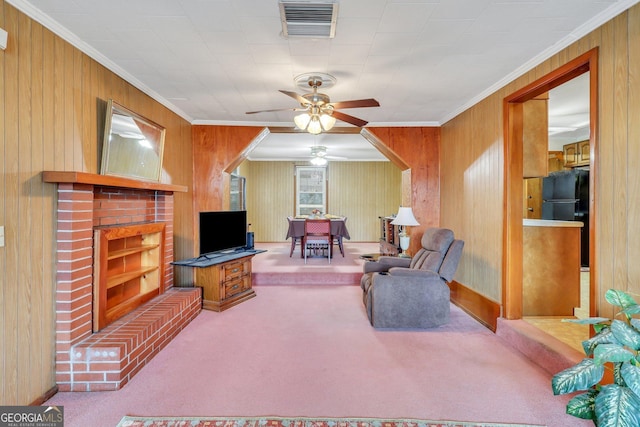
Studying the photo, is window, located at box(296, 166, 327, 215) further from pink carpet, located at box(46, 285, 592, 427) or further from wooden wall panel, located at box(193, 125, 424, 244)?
pink carpet, located at box(46, 285, 592, 427)

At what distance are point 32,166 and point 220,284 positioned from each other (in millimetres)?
2149

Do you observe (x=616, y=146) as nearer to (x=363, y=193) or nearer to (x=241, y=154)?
(x=241, y=154)

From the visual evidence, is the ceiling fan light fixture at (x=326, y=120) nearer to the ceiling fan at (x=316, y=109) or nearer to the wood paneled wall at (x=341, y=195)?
the ceiling fan at (x=316, y=109)

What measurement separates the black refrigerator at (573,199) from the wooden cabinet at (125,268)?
6235mm

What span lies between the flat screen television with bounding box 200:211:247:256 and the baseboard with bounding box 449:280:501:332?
2.88 m

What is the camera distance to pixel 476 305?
343cm

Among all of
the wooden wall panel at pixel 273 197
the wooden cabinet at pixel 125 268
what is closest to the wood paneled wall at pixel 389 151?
the wooden cabinet at pixel 125 268

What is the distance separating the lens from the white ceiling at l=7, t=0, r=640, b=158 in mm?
1876

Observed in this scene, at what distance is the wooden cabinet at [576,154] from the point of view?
206 inches

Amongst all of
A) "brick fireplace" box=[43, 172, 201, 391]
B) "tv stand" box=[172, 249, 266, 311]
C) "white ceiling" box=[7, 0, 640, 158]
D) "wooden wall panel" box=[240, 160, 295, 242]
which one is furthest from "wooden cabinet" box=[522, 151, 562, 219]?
"brick fireplace" box=[43, 172, 201, 391]

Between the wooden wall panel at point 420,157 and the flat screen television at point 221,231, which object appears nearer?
the flat screen television at point 221,231

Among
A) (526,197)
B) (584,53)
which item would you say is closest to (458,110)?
(584,53)

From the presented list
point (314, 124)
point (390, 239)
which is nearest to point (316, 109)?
point (314, 124)

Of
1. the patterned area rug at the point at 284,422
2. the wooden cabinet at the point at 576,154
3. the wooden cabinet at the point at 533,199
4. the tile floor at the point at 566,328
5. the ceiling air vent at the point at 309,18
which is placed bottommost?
the patterned area rug at the point at 284,422
